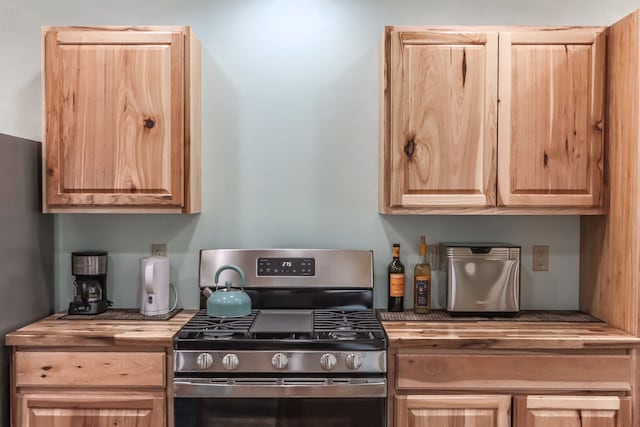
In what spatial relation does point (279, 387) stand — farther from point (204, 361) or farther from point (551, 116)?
point (551, 116)

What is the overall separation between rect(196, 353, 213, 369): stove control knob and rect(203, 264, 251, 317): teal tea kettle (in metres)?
0.32

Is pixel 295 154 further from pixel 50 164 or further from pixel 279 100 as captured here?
pixel 50 164

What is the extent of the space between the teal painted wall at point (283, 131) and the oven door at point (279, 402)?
648mm

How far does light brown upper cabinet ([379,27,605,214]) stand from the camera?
7.31 ft

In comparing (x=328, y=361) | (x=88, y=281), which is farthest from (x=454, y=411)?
(x=88, y=281)

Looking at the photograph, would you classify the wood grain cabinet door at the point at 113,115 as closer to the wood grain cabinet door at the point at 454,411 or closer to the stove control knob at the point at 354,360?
the stove control knob at the point at 354,360

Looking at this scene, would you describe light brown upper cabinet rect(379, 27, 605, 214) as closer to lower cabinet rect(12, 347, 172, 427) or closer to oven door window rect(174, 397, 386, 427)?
oven door window rect(174, 397, 386, 427)

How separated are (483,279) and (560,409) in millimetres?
586

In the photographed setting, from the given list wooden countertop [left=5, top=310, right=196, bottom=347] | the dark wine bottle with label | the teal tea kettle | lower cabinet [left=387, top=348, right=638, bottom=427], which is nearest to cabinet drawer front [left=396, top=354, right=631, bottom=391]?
lower cabinet [left=387, top=348, right=638, bottom=427]

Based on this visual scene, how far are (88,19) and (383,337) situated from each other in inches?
77.5

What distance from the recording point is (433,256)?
8.38ft

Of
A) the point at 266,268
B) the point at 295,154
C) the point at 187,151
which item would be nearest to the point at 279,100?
the point at 295,154

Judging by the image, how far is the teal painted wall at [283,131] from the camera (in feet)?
8.33

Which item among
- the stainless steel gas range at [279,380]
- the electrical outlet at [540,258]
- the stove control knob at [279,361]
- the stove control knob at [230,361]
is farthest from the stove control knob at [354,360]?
the electrical outlet at [540,258]
